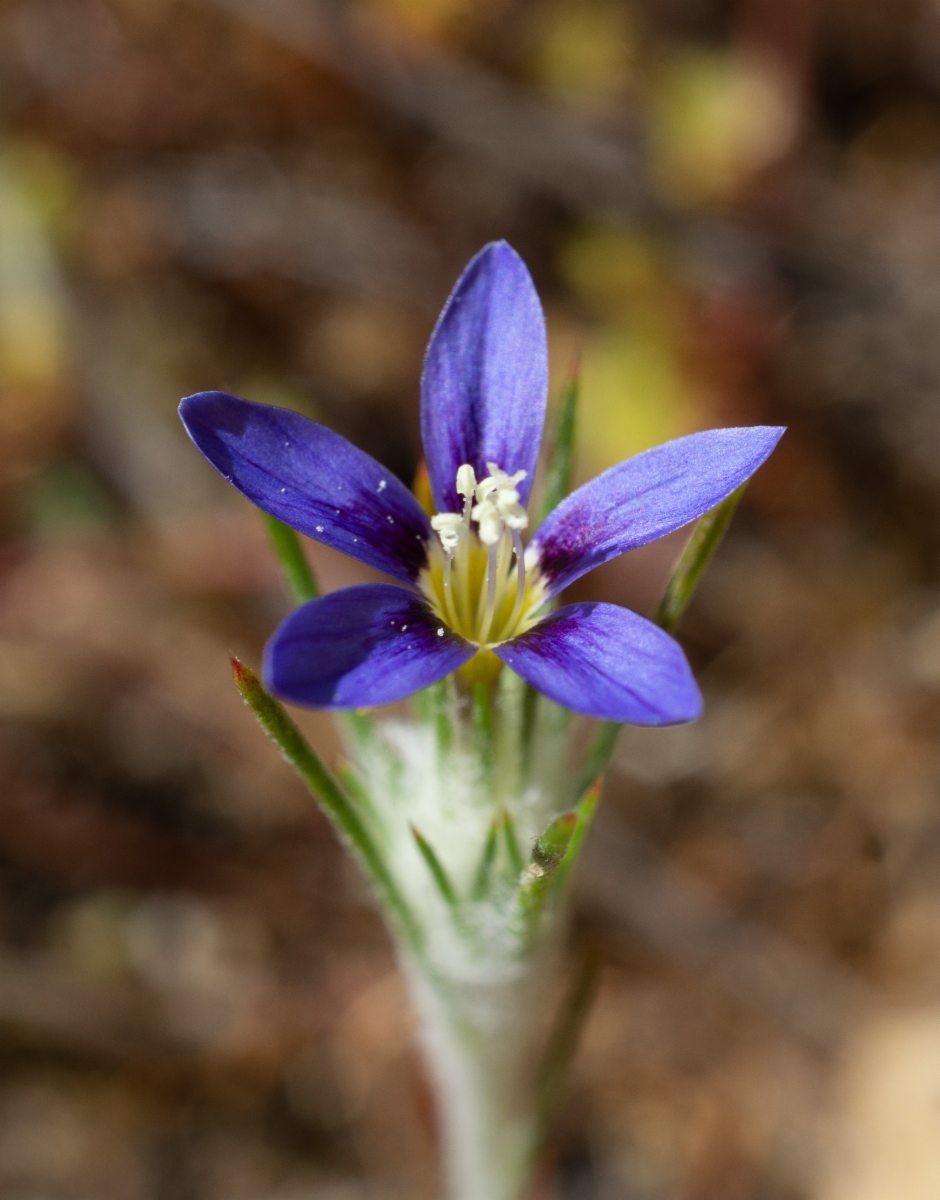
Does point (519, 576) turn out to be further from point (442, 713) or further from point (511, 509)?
point (442, 713)

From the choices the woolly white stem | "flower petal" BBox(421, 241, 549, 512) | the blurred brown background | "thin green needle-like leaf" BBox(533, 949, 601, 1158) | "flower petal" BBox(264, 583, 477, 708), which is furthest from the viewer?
the blurred brown background

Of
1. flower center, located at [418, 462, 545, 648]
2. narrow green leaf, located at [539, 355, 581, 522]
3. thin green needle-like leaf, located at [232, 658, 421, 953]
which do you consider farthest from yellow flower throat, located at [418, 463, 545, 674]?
thin green needle-like leaf, located at [232, 658, 421, 953]

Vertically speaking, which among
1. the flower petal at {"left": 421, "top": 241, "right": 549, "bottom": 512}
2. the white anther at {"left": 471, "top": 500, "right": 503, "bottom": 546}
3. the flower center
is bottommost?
the flower center

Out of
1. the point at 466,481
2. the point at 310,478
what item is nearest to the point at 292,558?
the point at 310,478

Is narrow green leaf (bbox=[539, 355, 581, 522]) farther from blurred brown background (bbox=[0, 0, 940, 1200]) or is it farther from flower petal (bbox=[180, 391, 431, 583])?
blurred brown background (bbox=[0, 0, 940, 1200])

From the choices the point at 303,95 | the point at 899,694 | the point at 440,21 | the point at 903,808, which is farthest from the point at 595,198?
the point at 903,808

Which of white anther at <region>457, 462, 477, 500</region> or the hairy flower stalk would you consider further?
white anther at <region>457, 462, 477, 500</region>

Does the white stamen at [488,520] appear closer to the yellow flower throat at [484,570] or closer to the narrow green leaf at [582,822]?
the yellow flower throat at [484,570]
